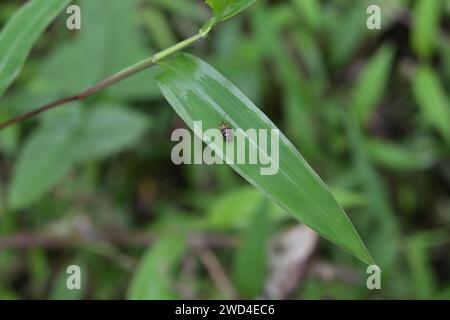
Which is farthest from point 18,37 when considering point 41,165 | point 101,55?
point 101,55

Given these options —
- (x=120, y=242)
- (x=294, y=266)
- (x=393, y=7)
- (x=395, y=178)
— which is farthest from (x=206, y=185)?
(x=393, y=7)

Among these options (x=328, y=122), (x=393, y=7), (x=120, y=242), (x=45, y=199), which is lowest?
(x=120, y=242)

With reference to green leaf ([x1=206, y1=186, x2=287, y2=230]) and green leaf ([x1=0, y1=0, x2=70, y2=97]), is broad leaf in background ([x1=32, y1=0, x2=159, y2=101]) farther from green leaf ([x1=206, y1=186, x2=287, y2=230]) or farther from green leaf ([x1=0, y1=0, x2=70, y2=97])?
green leaf ([x1=0, y1=0, x2=70, y2=97])

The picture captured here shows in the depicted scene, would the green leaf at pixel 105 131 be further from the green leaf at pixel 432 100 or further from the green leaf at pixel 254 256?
the green leaf at pixel 432 100

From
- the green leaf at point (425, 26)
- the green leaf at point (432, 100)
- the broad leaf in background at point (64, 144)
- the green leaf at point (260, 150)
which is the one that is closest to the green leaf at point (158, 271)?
the broad leaf in background at point (64, 144)

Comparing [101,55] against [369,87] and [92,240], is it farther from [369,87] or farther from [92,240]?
[369,87]

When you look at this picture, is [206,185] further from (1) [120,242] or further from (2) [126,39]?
(2) [126,39]
